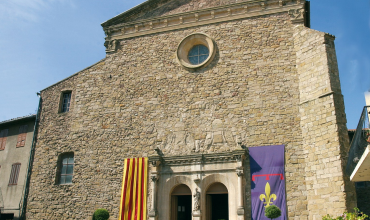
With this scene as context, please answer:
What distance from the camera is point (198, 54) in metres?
15.0

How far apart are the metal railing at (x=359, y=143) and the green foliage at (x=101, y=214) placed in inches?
335

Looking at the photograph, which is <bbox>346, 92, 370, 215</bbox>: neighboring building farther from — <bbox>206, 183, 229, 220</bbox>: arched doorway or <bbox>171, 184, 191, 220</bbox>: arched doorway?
<bbox>171, 184, 191, 220</bbox>: arched doorway

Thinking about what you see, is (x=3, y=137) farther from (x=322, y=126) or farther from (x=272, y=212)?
(x=322, y=126)

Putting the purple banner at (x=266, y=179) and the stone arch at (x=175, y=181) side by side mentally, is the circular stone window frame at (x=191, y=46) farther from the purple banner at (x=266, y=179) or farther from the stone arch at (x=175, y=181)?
the stone arch at (x=175, y=181)

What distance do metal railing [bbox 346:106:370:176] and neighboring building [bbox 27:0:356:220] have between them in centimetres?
30

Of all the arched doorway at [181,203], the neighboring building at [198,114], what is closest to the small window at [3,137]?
the neighboring building at [198,114]

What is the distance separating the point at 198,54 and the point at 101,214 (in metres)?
7.54

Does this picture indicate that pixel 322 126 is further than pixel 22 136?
No

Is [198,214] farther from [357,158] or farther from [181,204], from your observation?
[357,158]

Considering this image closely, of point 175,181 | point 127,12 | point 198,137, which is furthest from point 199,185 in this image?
point 127,12

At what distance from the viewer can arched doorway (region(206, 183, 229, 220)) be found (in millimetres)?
12844

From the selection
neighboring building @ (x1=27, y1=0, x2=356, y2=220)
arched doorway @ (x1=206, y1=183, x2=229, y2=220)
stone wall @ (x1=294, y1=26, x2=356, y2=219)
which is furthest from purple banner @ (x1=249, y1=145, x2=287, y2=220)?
arched doorway @ (x1=206, y1=183, x2=229, y2=220)

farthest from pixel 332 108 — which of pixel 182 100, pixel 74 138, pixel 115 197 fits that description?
pixel 74 138

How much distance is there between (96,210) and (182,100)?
17.7 feet
